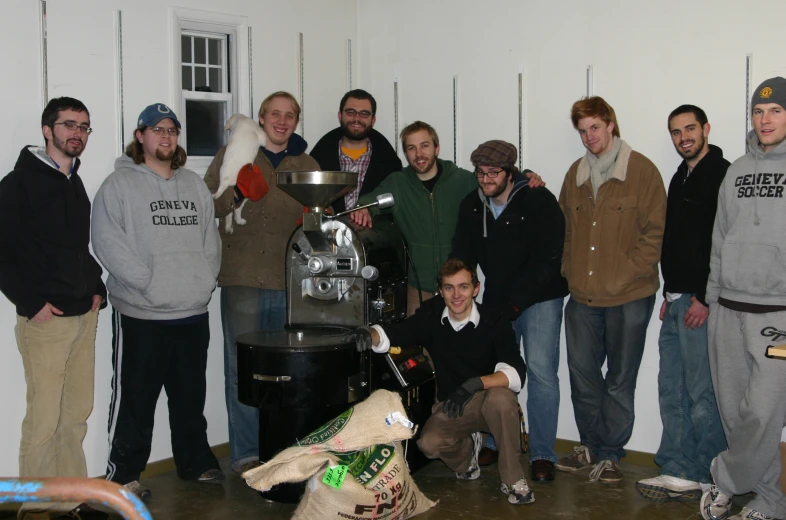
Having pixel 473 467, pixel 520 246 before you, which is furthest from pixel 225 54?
pixel 473 467

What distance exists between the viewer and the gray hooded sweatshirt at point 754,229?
10.8 ft

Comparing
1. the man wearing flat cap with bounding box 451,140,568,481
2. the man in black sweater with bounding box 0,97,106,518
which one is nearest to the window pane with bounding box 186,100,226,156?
the man in black sweater with bounding box 0,97,106,518

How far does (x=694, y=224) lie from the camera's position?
378 centimetres

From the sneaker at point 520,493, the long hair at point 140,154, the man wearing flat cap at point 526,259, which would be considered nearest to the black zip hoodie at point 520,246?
the man wearing flat cap at point 526,259

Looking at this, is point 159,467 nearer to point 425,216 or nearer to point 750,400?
point 425,216

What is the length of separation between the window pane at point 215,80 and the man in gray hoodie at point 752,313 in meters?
2.74

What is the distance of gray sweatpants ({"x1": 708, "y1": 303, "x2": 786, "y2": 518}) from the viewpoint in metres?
3.31

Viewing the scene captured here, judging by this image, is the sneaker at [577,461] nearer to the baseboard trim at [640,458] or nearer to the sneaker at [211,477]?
the baseboard trim at [640,458]

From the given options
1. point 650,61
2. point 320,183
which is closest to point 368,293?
point 320,183

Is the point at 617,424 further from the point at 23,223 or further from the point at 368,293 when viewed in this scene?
the point at 23,223

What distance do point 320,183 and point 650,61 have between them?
1.86 metres

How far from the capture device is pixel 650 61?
14.1 feet

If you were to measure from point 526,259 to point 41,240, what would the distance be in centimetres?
218

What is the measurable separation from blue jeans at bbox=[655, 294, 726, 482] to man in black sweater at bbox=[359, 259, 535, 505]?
27.6 inches
